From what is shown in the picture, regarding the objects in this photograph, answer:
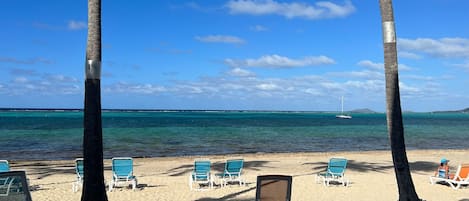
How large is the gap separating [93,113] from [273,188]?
264cm

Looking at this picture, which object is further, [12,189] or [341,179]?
[341,179]

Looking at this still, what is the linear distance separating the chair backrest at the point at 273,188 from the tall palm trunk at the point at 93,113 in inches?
83.8

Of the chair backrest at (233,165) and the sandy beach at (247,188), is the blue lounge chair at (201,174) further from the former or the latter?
the chair backrest at (233,165)

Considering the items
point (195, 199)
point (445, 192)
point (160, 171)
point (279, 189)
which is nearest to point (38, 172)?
point (160, 171)

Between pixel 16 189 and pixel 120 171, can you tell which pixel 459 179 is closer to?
pixel 120 171

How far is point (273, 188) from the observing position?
6.18m

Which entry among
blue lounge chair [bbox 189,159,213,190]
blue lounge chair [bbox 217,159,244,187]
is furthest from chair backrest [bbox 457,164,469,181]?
blue lounge chair [bbox 189,159,213,190]

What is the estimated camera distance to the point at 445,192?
10.4 meters

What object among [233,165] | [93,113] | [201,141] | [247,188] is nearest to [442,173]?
[247,188]

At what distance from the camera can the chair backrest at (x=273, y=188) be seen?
20.1 ft

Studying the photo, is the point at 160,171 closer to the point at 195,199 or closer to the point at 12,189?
the point at 195,199

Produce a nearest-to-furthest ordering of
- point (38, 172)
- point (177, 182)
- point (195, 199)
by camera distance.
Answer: point (195, 199), point (177, 182), point (38, 172)

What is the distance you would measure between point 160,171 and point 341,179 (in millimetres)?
6122

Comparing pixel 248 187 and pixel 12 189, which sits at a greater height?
pixel 12 189
